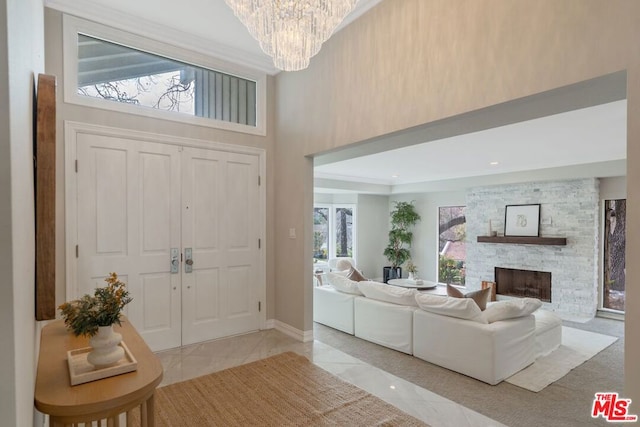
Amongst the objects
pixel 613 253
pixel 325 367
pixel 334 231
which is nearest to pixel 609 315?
pixel 613 253

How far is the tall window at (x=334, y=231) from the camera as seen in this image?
10.4m

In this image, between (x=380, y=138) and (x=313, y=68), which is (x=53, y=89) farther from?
(x=313, y=68)

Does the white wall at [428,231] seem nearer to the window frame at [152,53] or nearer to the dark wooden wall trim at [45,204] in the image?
the window frame at [152,53]

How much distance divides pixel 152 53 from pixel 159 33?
221mm

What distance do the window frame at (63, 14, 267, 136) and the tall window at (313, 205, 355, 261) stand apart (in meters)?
6.01

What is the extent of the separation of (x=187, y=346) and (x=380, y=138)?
118 inches

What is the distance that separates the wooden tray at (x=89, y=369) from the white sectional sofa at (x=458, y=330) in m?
2.99

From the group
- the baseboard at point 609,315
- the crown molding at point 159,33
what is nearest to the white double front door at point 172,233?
the crown molding at point 159,33

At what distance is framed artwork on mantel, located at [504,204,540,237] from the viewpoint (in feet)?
23.3

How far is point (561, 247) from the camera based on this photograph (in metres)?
6.77

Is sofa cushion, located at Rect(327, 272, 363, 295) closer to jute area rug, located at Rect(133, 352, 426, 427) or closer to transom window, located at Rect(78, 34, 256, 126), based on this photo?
jute area rug, located at Rect(133, 352, 426, 427)

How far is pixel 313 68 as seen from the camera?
396 cm

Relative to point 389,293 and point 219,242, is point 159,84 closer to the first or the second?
point 219,242

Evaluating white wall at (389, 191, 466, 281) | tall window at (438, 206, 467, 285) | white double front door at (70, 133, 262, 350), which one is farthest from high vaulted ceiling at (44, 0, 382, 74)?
tall window at (438, 206, 467, 285)
